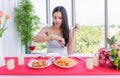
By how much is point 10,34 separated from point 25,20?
0.43m

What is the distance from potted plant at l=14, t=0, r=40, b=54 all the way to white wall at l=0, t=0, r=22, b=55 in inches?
4.4

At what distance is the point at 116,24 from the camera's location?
15.4 ft

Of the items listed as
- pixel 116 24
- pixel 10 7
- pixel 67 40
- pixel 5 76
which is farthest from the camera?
pixel 116 24

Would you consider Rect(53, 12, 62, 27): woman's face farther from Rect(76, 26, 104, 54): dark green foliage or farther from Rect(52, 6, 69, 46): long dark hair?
Rect(76, 26, 104, 54): dark green foliage

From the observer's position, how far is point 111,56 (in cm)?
168

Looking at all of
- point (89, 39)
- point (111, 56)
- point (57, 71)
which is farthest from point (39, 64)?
point (89, 39)

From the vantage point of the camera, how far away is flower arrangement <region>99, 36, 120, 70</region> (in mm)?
1665

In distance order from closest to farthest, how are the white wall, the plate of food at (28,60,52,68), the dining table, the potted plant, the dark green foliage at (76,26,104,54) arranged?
1. the dining table
2. the plate of food at (28,60,52,68)
3. the white wall
4. the potted plant
5. the dark green foliage at (76,26,104,54)

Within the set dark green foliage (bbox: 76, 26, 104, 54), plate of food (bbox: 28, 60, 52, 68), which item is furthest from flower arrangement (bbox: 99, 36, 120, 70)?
dark green foliage (bbox: 76, 26, 104, 54)

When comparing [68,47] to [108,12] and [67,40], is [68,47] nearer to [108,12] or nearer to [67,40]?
[67,40]

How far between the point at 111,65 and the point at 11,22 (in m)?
3.09

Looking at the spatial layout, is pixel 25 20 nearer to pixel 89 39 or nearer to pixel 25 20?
pixel 25 20

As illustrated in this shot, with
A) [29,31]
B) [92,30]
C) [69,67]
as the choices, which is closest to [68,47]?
[69,67]

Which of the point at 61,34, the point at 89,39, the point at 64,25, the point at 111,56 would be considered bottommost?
the point at 89,39
